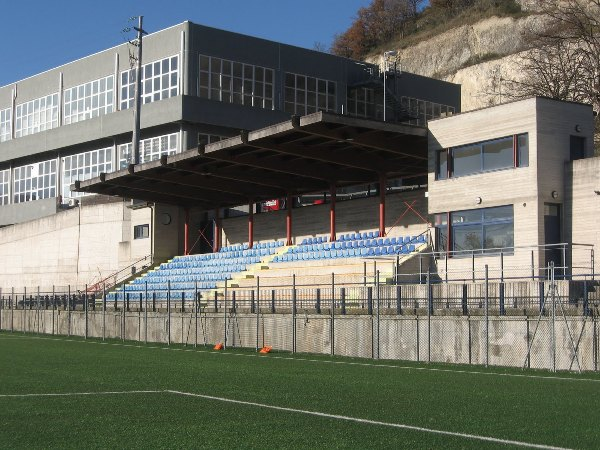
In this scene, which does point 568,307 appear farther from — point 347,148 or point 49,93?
→ point 49,93

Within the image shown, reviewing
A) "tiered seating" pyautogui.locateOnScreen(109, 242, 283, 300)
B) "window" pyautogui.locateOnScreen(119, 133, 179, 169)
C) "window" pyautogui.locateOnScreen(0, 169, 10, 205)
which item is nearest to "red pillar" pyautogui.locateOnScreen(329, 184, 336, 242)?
"tiered seating" pyautogui.locateOnScreen(109, 242, 283, 300)

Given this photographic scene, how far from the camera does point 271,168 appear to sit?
4231cm

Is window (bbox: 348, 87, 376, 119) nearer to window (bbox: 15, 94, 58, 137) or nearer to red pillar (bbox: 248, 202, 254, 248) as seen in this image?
red pillar (bbox: 248, 202, 254, 248)

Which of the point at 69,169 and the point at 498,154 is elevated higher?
the point at 69,169

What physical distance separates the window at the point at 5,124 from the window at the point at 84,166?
348 inches

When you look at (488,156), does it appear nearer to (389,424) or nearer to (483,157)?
(483,157)

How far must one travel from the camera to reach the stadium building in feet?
107

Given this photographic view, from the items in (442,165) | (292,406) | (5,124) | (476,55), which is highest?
(476,55)

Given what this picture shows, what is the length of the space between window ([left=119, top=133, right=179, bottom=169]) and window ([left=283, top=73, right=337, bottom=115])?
7658 millimetres

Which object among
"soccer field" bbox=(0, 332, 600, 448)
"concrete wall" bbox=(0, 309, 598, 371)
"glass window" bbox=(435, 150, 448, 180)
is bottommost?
"soccer field" bbox=(0, 332, 600, 448)

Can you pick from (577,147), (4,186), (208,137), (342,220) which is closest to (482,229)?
(577,147)

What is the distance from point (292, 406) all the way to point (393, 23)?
381ft

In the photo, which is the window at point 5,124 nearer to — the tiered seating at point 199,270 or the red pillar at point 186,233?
the red pillar at point 186,233

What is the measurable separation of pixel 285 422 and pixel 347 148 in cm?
2741
